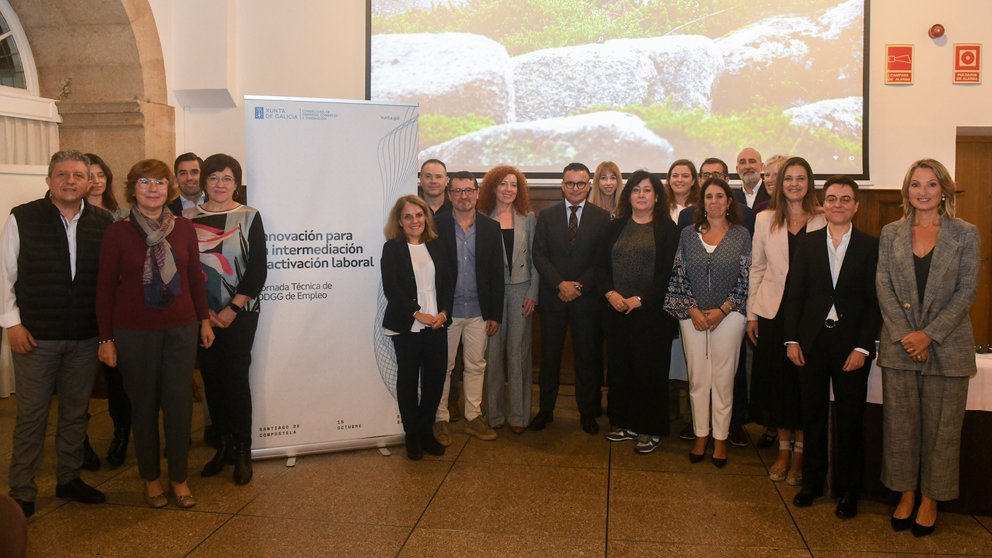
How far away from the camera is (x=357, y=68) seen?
625 cm

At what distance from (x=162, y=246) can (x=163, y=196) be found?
0.77ft

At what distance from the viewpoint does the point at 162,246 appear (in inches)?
121

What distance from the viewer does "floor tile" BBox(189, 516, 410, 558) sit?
9.09 ft

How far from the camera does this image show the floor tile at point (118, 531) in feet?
9.16

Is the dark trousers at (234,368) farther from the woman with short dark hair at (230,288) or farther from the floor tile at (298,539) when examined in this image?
Answer: the floor tile at (298,539)

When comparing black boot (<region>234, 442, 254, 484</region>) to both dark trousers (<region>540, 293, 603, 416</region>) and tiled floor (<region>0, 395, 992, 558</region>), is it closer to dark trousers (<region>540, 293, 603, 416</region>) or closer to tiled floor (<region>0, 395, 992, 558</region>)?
tiled floor (<region>0, 395, 992, 558</region>)

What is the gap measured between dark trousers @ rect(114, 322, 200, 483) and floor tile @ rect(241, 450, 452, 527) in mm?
467

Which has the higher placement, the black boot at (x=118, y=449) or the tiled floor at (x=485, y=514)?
the black boot at (x=118, y=449)

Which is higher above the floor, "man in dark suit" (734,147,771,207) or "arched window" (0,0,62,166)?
"arched window" (0,0,62,166)

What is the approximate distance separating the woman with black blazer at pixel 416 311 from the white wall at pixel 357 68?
9.44 ft

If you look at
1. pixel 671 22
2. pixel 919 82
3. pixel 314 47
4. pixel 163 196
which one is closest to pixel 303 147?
pixel 163 196

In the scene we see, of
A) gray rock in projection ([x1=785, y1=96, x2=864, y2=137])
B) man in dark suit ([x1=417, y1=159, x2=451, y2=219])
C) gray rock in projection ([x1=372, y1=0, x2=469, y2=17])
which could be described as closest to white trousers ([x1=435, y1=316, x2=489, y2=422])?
man in dark suit ([x1=417, y1=159, x2=451, y2=219])

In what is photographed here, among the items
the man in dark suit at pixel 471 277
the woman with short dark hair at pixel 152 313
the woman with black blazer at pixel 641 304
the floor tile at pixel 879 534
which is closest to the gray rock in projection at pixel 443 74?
the man in dark suit at pixel 471 277

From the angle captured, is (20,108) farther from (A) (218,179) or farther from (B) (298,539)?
(B) (298,539)
